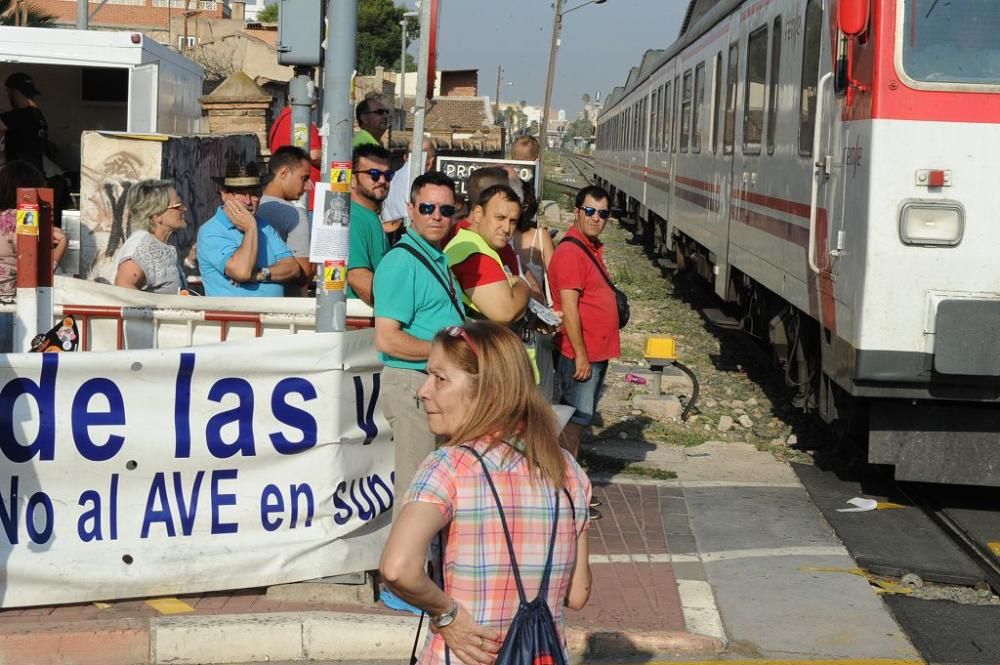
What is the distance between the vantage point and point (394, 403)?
18.4 ft

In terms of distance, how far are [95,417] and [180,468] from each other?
409 mm

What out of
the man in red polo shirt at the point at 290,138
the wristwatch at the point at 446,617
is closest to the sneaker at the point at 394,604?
the wristwatch at the point at 446,617

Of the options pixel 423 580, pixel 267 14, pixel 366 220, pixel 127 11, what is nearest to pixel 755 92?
pixel 366 220

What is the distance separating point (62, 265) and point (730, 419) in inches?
202

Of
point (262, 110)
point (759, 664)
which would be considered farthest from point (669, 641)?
point (262, 110)

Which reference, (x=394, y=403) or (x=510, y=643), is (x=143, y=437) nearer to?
(x=394, y=403)

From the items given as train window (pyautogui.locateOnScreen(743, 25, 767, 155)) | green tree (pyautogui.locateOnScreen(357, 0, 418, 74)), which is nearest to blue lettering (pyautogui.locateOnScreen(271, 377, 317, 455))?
train window (pyautogui.locateOnScreen(743, 25, 767, 155))

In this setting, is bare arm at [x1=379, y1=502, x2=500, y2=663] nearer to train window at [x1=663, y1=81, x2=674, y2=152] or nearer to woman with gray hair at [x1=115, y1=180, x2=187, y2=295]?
woman with gray hair at [x1=115, y1=180, x2=187, y2=295]

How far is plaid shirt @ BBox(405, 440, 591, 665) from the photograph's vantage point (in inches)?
117

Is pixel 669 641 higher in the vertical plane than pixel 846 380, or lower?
lower

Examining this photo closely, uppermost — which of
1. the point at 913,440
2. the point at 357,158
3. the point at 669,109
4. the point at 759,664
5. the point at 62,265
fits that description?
the point at 669,109

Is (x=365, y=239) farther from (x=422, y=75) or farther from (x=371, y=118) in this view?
(x=371, y=118)

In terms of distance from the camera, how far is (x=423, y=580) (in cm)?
288

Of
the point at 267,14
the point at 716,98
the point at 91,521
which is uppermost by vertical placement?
the point at 267,14
